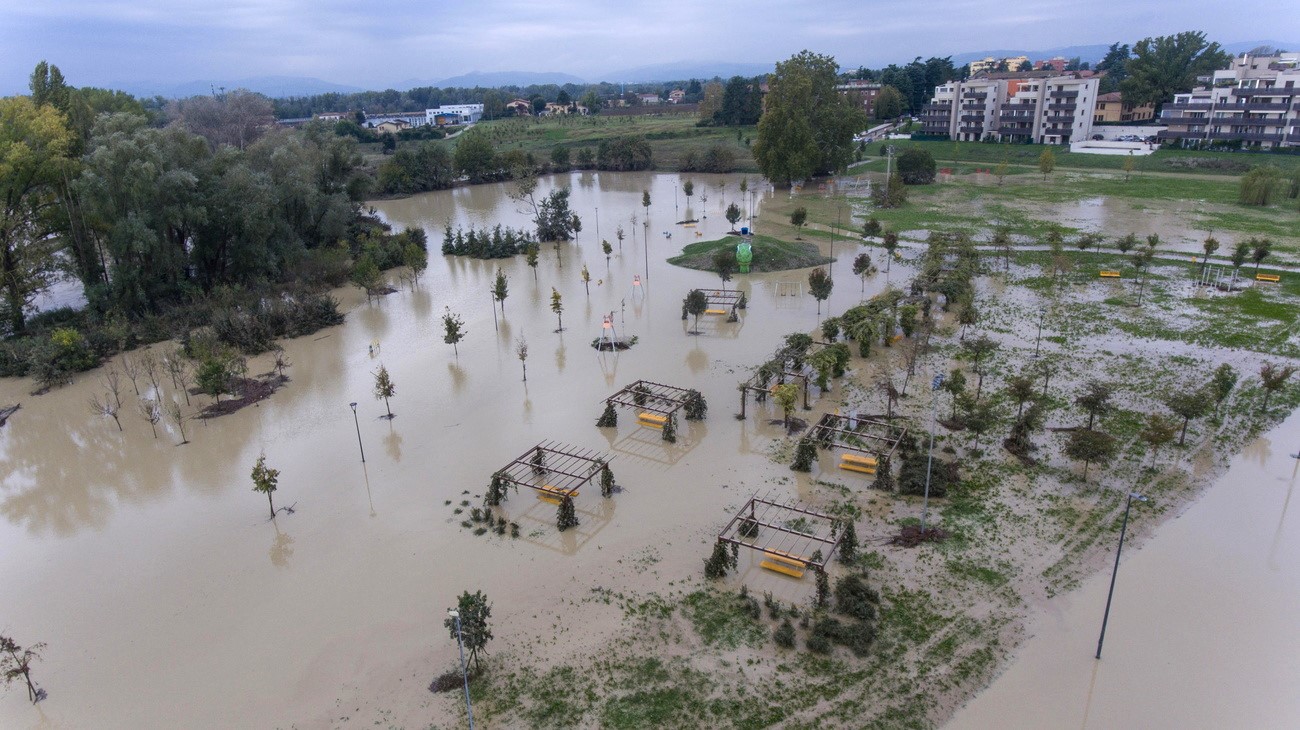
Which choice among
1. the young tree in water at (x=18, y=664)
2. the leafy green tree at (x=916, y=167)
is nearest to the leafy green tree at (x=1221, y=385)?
the young tree in water at (x=18, y=664)

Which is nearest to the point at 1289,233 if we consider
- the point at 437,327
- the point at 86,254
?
the point at 437,327

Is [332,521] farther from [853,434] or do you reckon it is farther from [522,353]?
[853,434]

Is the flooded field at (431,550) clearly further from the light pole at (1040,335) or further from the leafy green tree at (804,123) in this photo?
the leafy green tree at (804,123)

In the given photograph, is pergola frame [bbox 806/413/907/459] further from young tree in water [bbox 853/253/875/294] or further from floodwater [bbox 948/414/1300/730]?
young tree in water [bbox 853/253/875/294]

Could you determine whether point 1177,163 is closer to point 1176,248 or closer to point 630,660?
point 1176,248

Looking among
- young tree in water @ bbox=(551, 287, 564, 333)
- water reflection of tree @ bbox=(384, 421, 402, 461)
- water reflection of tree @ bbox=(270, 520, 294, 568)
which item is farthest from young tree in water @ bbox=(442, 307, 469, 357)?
water reflection of tree @ bbox=(270, 520, 294, 568)
